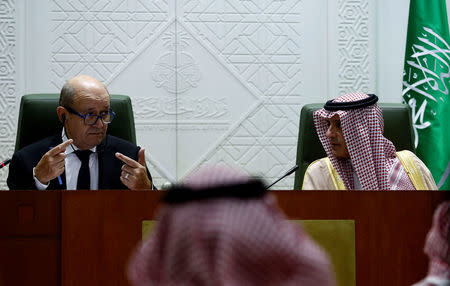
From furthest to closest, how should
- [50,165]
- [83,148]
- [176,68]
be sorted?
[176,68] → [83,148] → [50,165]

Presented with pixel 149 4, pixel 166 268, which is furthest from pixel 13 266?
pixel 149 4

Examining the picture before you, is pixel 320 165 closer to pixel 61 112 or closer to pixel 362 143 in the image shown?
pixel 362 143

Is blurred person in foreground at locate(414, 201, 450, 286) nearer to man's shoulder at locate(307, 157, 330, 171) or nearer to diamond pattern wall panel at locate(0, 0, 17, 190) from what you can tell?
man's shoulder at locate(307, 157, 330, 171)

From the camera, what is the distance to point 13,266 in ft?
5.30

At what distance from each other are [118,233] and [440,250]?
4.07 feet

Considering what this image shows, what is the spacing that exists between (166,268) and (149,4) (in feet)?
13.4

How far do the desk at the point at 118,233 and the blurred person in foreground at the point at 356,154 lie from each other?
1.02 meters

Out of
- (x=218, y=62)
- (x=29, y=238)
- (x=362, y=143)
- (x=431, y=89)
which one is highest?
(x=218, y=62)

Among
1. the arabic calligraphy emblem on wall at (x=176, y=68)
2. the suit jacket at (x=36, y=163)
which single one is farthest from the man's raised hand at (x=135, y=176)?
the arabic calligraphy emblem on wall at (x=176, y=68)

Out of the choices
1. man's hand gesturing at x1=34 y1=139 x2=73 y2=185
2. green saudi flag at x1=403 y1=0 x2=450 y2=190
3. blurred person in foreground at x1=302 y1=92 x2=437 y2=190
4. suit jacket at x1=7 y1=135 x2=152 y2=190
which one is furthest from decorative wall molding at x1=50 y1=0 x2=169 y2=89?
man's hand gesturing at x1=34 y1=139 x2=73 y2=185

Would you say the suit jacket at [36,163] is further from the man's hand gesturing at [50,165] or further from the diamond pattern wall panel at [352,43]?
the diamond pattern wall panel at [352,43]

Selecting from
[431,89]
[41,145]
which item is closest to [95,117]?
[41,145]

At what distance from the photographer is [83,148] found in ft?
8.52

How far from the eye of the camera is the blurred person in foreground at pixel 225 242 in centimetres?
41
